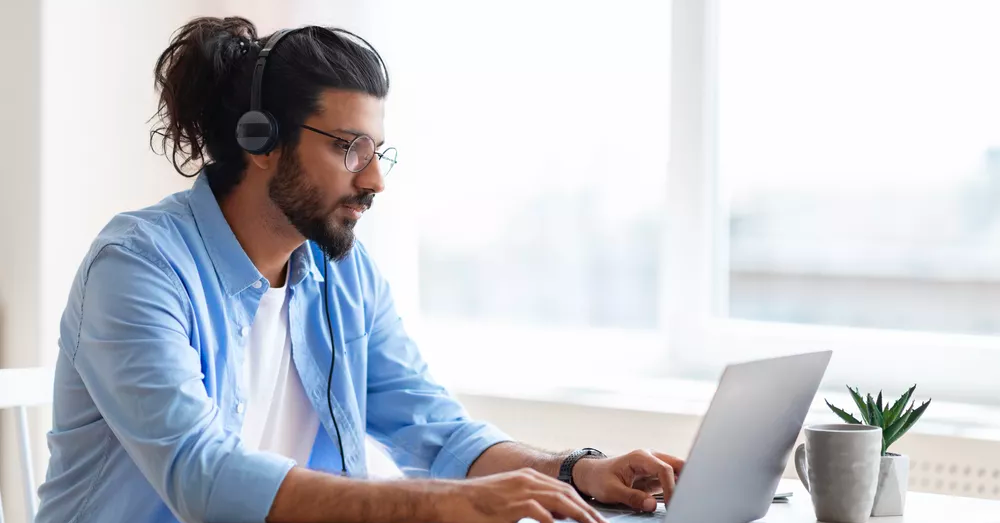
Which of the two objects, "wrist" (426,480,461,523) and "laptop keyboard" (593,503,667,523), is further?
"laptop keyboard" (593,503,667,523)

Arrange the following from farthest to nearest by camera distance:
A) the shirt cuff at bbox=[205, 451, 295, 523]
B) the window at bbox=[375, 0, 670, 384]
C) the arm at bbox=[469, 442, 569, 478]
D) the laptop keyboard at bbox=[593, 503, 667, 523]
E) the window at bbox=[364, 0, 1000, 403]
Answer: the window at bbox=[375, 0, 670, 384] < the window at bbox=[364, 0, 1000, 403] < the arm at bbox=[469, 442, 569, 478] < the laptop keyboard at bbox=[593, 503, 667, 523] < the shirt cuff at bbox=[205, 451, 295, 523]

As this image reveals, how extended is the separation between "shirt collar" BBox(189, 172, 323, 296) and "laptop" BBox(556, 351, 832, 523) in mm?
599

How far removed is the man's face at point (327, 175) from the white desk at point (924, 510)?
28.9 inches

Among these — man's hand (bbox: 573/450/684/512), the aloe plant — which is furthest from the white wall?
the aloe plant

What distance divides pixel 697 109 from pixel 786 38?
0.82ft

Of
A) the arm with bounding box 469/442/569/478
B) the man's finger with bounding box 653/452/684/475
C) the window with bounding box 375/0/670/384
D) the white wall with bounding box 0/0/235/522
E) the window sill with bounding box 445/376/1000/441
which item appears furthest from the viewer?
the window with bounding box 375/0/670/384

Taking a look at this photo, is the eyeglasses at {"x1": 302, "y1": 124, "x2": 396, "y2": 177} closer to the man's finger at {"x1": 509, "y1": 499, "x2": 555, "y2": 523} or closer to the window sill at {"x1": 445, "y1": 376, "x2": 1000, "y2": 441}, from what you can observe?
the man's finger at {"x1": 509, "y1": 499, "x2": 555, "y2": 523}

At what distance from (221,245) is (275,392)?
245mm

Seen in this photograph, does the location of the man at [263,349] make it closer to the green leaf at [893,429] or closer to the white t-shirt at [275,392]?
the white t-shirt at [275,392]

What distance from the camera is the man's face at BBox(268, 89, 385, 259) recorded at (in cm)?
167

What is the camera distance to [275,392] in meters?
1.71

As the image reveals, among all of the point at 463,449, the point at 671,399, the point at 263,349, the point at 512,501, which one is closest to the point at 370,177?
the point at 263,349

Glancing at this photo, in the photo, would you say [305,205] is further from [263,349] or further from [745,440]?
[745,440]

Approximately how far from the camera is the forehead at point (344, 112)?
167cm
